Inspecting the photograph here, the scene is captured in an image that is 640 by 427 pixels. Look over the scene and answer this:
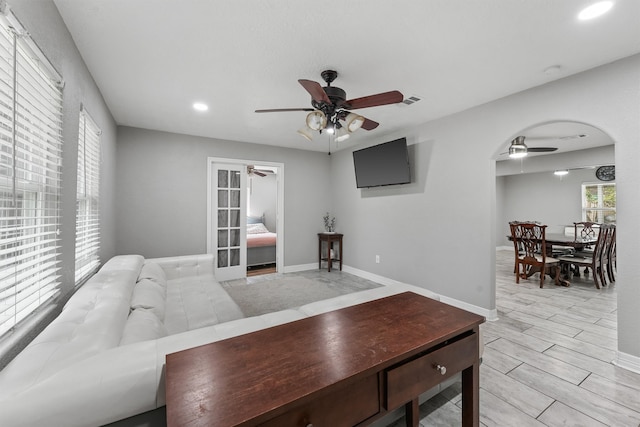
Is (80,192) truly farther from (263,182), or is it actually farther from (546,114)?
(263,182)

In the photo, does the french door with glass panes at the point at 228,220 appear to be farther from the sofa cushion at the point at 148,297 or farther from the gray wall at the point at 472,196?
the sofa cushion at the point at 148,297

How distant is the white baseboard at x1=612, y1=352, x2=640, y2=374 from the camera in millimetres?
2096

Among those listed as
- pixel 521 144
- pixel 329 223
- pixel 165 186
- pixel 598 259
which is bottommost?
pixel 598 259

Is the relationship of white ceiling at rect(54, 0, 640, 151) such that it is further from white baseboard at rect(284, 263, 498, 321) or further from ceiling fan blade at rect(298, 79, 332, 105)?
white baseboard at rect(284, 263, 498, 321)

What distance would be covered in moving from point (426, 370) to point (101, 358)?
4.02 ft

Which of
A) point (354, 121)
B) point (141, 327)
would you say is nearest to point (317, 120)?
point (354, 121)

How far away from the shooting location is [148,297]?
200cm

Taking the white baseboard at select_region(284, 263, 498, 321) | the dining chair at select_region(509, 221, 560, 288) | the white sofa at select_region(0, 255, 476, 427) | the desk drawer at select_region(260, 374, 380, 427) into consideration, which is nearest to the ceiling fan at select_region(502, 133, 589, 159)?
the dining chair at select_region(509, 221, 560, 288)

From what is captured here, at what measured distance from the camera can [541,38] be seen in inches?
76.8

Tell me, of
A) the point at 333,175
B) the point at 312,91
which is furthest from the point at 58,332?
the point at 333,175

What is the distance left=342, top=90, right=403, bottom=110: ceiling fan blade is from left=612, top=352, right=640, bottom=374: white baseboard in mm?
2789

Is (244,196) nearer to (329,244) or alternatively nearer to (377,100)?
(329,244)

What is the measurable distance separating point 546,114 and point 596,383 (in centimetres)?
235

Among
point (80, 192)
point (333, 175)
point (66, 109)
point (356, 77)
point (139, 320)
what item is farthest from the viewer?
point (333, 175)
